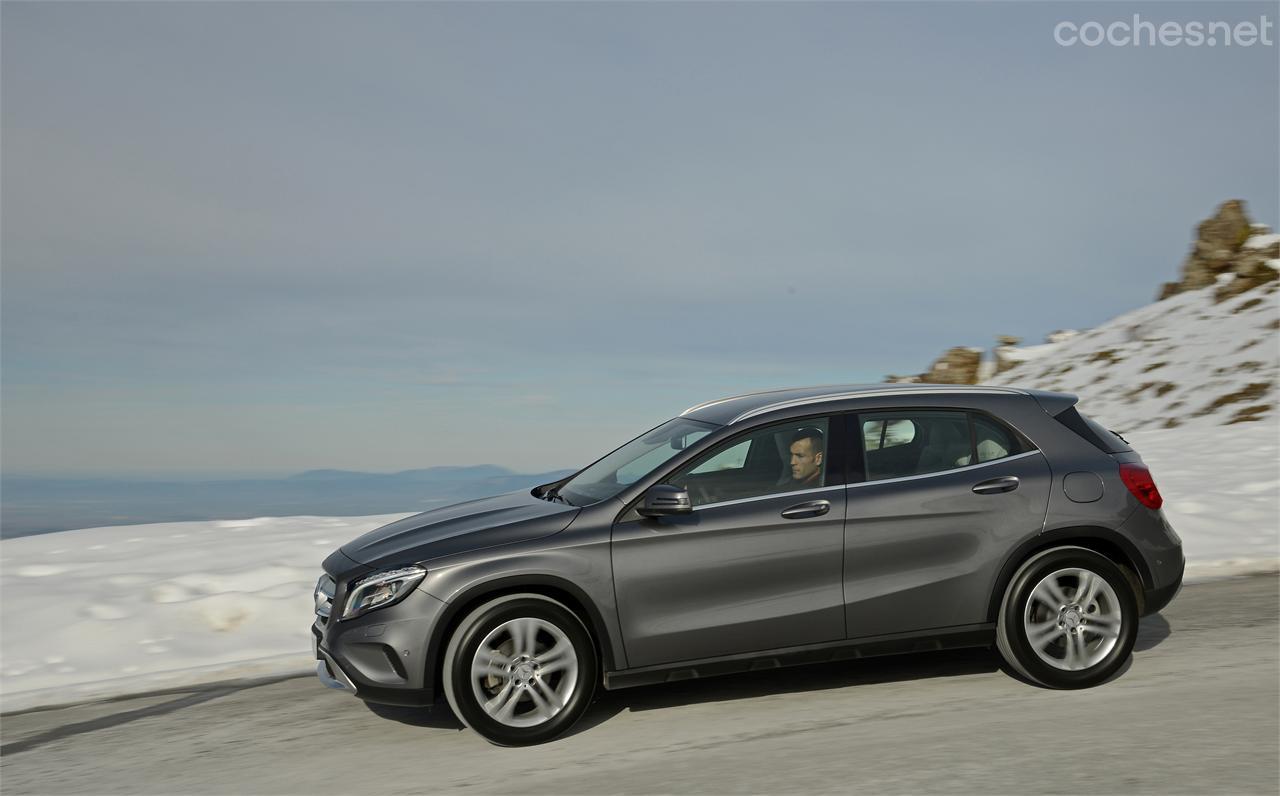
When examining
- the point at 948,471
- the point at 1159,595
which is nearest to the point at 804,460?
the point at 948,471

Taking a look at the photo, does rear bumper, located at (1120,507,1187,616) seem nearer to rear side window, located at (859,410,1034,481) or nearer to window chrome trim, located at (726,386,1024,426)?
rear side window, located at (859,410,1034,481)

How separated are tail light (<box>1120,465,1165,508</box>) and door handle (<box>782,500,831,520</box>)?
176 centimetres

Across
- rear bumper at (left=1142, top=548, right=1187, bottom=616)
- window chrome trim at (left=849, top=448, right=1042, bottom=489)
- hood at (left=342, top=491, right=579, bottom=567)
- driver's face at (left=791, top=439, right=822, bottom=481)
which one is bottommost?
rear bumper at (left=1142, top=548, right=1187, bottom=616)

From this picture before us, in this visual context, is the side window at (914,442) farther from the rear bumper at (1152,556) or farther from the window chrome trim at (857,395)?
the rear bumper at (1152,556)

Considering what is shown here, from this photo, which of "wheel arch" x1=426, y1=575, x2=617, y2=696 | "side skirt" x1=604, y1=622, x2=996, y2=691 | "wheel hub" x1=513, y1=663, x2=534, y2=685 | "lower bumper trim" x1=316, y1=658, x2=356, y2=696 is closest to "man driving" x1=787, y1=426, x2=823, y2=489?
"side skirt" x1=604, y1=622, x2=996, y2=691

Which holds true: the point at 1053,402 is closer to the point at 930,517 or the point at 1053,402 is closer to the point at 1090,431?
the point at 1090,431

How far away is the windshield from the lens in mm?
5961

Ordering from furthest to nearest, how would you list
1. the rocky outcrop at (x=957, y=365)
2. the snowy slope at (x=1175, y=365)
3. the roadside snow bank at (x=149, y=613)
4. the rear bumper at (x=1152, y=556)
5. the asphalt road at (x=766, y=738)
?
the rocky outcrop at (x=957, y=365) → the snowy slope at (x=1175, y=365) → the roadside snow bank at (x=149, y=613) → the rear bumper at (x=1152, y=556) → the asphalt road at (x=766, y=738)

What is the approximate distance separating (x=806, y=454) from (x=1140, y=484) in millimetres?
1914

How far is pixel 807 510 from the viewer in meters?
5.76

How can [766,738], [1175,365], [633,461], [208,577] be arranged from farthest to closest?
Result: [1175,365]
[208,577]
[633,461]
[766,738]

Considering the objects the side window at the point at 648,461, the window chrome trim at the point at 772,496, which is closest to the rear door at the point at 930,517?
the window chrome trim at the point at 772,496

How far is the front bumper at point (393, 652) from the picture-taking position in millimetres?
5379

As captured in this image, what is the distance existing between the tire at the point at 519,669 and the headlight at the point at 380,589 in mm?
329
